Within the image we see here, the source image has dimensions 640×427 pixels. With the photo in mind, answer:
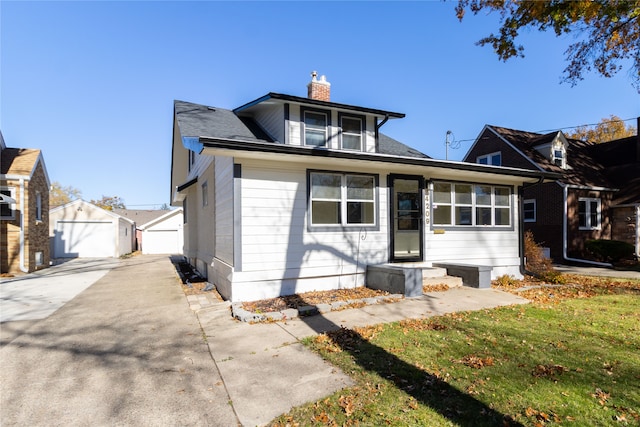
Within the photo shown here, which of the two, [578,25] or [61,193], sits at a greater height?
[578,25]

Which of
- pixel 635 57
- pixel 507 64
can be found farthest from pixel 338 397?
pixel 635 57

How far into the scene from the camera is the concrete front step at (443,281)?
355 inches

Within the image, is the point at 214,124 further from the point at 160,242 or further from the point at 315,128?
the point at 160,242

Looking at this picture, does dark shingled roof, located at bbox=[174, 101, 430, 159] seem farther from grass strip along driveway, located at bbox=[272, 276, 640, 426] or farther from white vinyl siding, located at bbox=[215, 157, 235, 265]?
grass strip along driveway, located at bbox=[272, 276, 640, 426]

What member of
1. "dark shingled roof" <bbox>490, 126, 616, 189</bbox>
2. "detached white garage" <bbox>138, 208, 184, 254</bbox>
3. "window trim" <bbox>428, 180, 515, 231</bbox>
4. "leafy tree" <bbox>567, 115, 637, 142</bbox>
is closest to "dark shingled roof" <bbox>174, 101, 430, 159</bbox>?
"window trim" <bbox>428, 180, 515, 231</bbox>

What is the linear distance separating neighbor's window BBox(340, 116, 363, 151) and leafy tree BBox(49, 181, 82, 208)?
199ft

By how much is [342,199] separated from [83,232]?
2489 centimetres

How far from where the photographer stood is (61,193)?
5784cm

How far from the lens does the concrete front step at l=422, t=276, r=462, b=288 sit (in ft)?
29.6

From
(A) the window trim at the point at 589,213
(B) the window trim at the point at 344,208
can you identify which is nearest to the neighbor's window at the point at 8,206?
(B) the window trim at the point at 344,208

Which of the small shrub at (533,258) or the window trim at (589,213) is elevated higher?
the window trim at (589,213)

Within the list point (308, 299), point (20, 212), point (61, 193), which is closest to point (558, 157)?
point (308, 299)

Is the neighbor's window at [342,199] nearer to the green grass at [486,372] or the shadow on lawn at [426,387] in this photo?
the green grass at [486,372]

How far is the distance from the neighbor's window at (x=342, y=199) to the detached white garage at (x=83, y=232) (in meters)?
23.9
